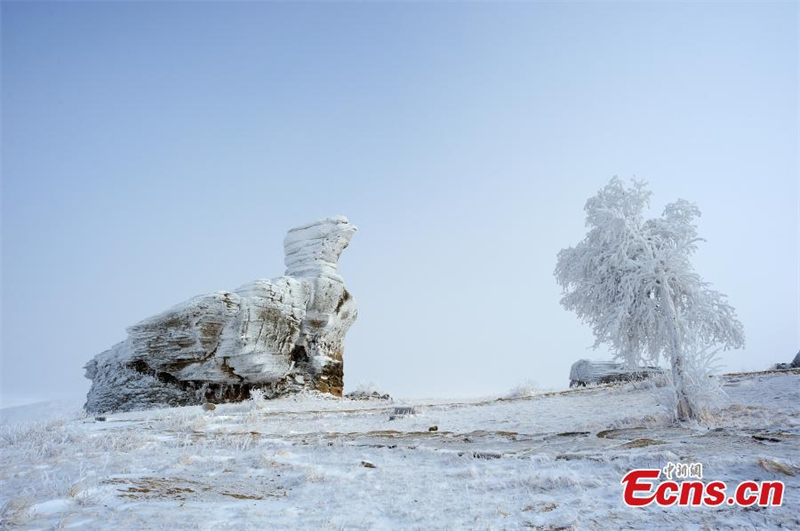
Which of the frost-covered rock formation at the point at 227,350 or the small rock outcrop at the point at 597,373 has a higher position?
the frost-covered rock formation at the point at 227,350

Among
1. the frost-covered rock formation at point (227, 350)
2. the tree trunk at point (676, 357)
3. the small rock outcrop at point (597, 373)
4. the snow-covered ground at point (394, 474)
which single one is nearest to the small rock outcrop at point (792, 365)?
the small rock outcrop at point (597, 373)

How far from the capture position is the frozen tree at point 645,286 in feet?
44.5

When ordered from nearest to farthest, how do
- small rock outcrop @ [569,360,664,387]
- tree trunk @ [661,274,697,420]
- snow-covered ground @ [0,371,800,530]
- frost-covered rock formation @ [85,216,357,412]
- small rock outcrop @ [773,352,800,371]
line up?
1. snow-covered ground @ [0,371,800,530]
2. tree trunk @ [661,274,697,420]
3. frost-covered rock formation @ [85,216,357,412]
4. small rock outcrop @ [773,352,800,371]
5. small rock outcrop @ [569,360,664,387]

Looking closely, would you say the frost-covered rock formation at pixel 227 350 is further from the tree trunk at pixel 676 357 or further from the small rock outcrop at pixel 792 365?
the small rock outcrop at pixel 792 365

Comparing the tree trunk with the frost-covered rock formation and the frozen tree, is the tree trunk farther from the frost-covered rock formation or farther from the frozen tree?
the frost-covered rock formation

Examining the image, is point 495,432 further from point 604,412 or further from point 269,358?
point 269,358

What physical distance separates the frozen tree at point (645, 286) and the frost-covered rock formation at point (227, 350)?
52.0 feet

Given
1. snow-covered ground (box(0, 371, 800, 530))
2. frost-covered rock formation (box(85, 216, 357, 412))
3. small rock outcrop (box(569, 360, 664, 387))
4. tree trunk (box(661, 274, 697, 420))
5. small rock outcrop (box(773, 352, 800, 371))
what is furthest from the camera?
small rock outcrop (box(569, 360, 664, 387))

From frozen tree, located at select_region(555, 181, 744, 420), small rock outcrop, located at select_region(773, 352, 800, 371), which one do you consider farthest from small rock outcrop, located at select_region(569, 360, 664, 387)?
frozen tree, located at select_region(555, 181, 744, 420)

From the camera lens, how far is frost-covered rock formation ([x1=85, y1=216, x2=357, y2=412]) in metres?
22.5

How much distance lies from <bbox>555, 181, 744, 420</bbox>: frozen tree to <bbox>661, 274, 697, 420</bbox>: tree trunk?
0.09 ft

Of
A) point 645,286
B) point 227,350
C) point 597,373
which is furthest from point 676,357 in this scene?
point 227,350

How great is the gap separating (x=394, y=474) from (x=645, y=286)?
1010 cm

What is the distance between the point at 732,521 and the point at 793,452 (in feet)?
11.0
